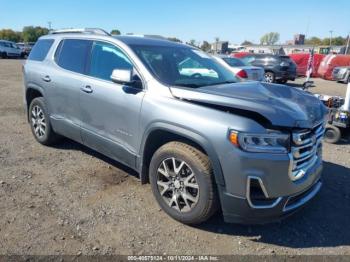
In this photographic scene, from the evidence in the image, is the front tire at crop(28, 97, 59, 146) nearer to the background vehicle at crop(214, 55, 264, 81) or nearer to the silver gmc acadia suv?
the silver gmc acadia suv

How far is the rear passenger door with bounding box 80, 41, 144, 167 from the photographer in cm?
378

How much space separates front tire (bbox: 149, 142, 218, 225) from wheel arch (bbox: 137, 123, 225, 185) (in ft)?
0.30

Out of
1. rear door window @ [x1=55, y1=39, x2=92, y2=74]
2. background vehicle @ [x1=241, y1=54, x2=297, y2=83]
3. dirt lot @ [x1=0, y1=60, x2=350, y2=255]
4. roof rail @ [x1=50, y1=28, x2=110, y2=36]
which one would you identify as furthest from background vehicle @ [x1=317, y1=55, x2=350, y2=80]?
rear door window @ [x1=55, y1=39, x2=92, y2=74]

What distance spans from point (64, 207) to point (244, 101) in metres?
2.30

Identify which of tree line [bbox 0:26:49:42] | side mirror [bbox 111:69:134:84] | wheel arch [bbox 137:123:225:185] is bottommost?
wheel arch [bbox 137:123:225:185]

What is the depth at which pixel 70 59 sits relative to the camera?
4.85 m

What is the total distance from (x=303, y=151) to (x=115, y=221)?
2.03 meters

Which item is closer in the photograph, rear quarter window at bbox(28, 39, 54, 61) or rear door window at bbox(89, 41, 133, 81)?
rear door window at bbox(89, 41, 133, 81)

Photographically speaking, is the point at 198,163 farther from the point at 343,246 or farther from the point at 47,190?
the point at 47,190

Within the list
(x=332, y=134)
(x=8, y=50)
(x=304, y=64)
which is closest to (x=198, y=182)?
(x=332, y=134)

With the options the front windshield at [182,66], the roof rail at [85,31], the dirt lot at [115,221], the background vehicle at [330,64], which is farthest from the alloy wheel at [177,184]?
the background vehicle at [330,64]

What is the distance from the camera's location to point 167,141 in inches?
144

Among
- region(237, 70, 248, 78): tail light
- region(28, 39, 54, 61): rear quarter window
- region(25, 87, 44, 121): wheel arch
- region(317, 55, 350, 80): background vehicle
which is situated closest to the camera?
region(28, 39, 54, 61): rear quarter window

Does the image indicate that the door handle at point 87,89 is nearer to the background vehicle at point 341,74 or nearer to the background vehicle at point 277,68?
the background vehicle at point 277,68
